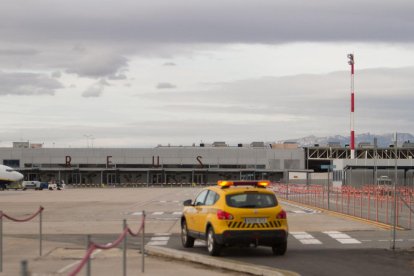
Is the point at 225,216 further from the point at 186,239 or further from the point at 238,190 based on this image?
the point at 186,239

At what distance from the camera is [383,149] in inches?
5418

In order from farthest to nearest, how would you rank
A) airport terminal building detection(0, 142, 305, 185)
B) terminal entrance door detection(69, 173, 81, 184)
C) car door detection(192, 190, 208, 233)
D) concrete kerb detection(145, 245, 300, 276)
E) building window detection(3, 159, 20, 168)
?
terminal entrance door detection(69, 173, 81, 184), airport terminal building detection(0, 142, 305, 185), building window detection(3, 159, 20, 168), car door detection(192, 190, 208, 233), concrete kerb detection(145, 245, 300, 276)

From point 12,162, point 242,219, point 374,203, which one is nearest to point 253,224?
point 242,219

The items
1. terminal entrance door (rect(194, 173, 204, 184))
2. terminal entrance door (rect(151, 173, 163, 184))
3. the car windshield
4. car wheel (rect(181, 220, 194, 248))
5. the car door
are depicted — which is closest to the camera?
the car windshield

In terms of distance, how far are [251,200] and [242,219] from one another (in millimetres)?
615

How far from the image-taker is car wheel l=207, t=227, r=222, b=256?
16.3 meters

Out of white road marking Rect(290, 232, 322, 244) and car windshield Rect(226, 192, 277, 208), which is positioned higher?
car windshield Rect(226, 192, 277, 208)

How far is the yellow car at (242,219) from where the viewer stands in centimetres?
1619

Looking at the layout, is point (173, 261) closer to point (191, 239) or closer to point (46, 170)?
point (191, 239)

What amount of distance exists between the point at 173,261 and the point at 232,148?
128 m

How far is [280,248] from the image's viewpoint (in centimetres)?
1681

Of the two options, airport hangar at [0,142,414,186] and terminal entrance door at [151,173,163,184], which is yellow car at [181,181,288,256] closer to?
airport hangar at [0,142,414,186]

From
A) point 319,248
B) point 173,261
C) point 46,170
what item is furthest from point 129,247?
point 46,170

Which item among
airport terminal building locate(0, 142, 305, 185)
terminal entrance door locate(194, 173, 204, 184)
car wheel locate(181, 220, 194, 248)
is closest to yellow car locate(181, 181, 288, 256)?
car wheel locate(181, 220, 194, 248)
